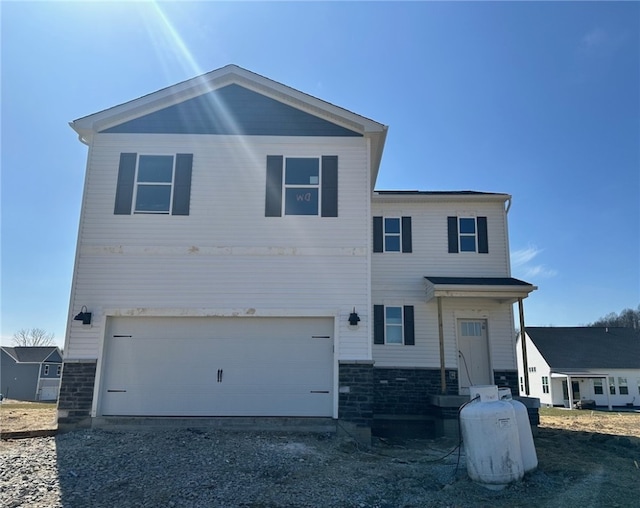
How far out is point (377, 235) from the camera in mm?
13906

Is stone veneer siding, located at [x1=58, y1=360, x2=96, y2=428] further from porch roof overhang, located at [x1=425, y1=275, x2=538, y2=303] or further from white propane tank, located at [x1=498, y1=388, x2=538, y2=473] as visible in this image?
porch roof overhang, located at [x1=425, y1=275, x2=538, y2=303]

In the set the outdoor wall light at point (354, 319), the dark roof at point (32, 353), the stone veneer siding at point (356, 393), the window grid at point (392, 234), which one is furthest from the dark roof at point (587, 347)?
the dark roof at point (32, 353)

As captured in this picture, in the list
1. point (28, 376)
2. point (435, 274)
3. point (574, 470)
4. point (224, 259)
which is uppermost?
point (435, 274)

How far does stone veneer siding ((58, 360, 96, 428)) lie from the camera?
874 centimetres

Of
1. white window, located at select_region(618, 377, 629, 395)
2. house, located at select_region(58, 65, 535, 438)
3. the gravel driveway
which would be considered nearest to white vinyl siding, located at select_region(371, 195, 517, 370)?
house, located at select_region(58, 65, 535, 438)

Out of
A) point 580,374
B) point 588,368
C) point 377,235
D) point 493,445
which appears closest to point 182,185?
point 377,235

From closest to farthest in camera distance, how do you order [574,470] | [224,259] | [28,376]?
[574,470]
[224,259]
[28,376]

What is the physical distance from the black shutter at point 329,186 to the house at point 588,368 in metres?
24.1

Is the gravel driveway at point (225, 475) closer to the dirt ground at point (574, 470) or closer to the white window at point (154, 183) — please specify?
the dirt ground at point (574, 470)

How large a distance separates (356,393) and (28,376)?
42.4 meters

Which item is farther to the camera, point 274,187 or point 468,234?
point 468,234

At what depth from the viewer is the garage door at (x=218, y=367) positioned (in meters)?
9.00

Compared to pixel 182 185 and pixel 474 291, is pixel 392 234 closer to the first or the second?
pixel 474 291

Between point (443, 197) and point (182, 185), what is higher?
point (443, 197)
